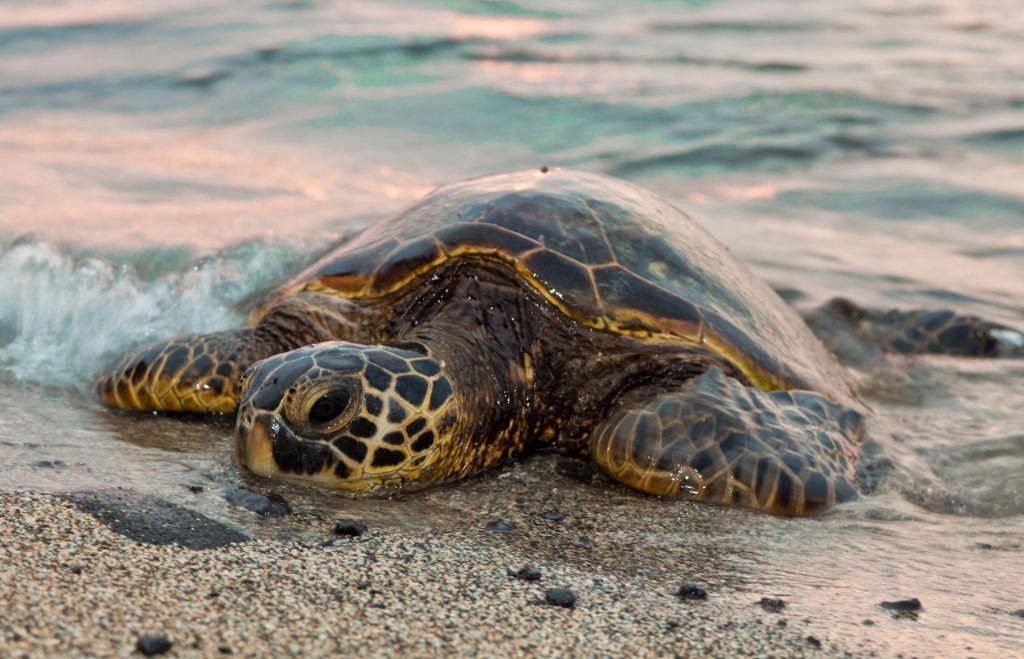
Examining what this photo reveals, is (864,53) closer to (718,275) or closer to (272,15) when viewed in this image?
(272,15)

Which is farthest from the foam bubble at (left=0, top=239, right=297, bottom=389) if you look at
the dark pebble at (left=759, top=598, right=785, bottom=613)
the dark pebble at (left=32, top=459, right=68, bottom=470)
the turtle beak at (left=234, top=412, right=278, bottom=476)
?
the dark pebble at (left=759, top=598, right=785, bottom=613)

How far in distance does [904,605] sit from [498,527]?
1191mm

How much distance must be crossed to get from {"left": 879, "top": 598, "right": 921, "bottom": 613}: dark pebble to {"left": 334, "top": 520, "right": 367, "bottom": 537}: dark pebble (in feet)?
4.75

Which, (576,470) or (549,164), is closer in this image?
(576,470)

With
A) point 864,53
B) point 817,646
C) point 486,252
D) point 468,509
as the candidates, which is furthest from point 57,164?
point 864,53

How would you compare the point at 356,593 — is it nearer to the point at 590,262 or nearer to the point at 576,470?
the point at 576,470

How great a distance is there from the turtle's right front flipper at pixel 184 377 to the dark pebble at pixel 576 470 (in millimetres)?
1302

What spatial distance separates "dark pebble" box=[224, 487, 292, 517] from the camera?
3.33 m

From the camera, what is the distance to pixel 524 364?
4438mm

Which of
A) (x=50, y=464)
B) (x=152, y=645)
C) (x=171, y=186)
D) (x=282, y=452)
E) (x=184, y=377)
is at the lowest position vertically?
(x=152, y=645)

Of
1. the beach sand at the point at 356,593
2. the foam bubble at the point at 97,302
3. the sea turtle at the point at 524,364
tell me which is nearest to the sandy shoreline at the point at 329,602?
the beach sand at the point at 356,593

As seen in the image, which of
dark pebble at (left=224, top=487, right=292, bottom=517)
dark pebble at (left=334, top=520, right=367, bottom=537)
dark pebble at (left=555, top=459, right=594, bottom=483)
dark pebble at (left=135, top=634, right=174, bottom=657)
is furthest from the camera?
dark pebble at (left=555, top=459, right=594, bottom=483)

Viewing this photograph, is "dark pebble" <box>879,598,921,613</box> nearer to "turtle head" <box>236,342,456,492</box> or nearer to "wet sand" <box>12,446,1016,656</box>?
"wet sand" <box>12,446,1016,656</box>

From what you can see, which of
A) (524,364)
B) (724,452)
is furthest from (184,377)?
(724,452)
